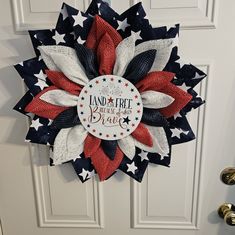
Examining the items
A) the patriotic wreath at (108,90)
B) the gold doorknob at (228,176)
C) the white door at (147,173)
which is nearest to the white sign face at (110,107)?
the patriotic wreath at (108,90)

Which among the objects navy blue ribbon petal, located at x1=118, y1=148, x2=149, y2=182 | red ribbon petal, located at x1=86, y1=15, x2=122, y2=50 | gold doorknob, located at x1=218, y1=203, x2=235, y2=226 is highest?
red ribbon petal, located at x1=86, y1=15, x2=122, y2=50

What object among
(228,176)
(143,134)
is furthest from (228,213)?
(143,134)

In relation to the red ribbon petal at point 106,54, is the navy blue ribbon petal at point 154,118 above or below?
below

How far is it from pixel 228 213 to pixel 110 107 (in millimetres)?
519

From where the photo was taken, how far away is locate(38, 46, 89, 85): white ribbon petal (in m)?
0.80

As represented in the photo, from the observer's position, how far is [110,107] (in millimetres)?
833

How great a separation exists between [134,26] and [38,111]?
13.5 inches

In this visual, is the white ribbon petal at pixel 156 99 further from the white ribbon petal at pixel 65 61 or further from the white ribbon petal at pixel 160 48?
the white ribbon petal at pixel 65 61

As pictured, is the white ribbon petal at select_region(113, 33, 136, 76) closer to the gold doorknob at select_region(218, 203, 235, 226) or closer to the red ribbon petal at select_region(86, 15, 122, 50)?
the red ribbon petal at select_region(86, 15, 122, 50)

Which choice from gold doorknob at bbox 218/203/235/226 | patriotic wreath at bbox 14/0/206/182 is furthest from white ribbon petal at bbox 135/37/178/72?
gold doorknob at bbox 218/203/235/226

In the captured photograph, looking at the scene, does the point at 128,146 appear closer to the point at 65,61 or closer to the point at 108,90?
the point at 108,90

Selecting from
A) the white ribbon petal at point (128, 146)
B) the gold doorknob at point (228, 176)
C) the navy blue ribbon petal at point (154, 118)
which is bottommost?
the gold doorknob at point (228, 176)

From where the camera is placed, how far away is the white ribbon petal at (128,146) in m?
0.86

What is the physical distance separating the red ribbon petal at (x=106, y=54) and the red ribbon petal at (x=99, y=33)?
0.01 meters
